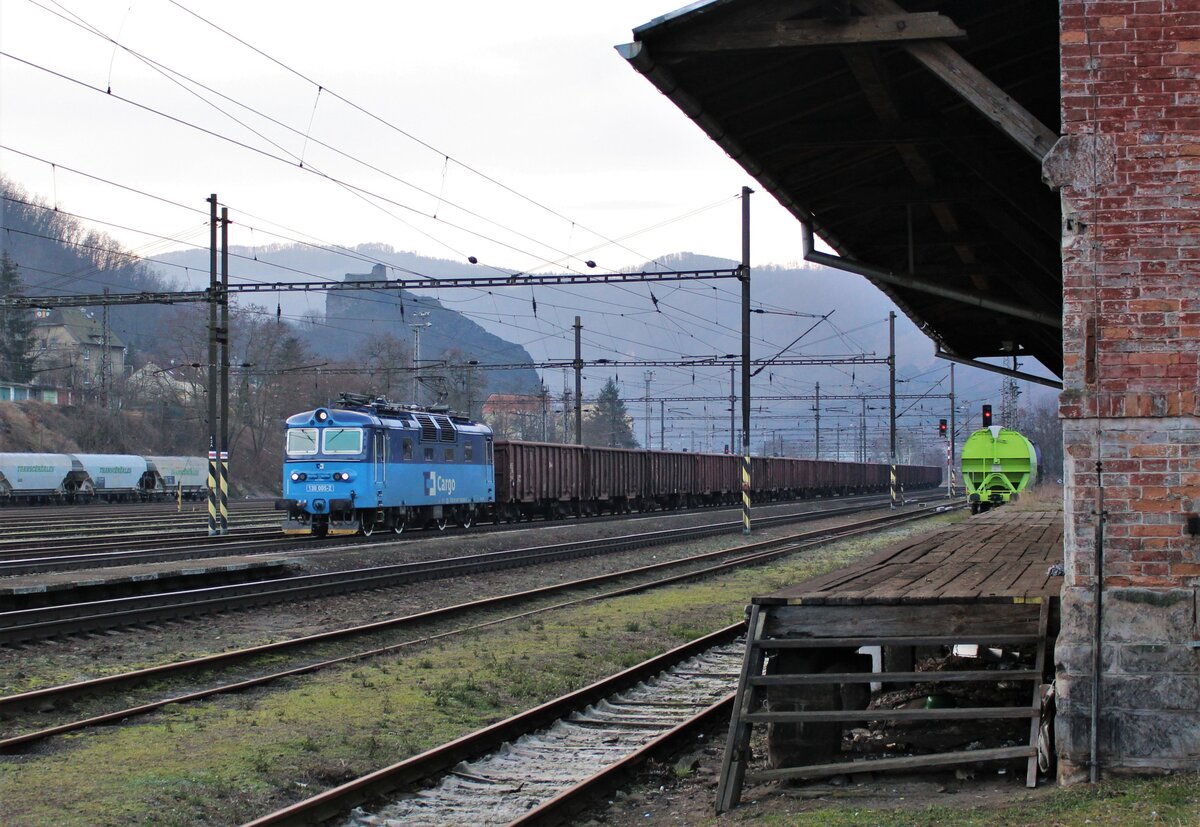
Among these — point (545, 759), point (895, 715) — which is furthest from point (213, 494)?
point (895, 715)

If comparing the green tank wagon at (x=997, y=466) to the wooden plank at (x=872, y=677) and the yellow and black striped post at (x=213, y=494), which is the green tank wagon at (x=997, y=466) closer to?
the yellow and black striped post at (x=213, y=494)

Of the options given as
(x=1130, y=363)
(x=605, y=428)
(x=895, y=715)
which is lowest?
(x=895, y=715)

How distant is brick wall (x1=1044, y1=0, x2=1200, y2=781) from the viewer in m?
6.40

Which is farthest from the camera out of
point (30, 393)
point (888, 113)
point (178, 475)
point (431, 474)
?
point (30, 393)

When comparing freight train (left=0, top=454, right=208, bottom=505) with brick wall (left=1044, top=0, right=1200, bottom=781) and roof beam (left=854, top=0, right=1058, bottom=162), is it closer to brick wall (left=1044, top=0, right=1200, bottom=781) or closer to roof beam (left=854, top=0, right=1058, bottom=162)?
roof beam (left=854, top=0, right=1058, bottom=162)

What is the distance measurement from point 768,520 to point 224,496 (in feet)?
55.8

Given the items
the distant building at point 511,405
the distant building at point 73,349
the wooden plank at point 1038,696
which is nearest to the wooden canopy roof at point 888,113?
the wooden plank at point 1038,696

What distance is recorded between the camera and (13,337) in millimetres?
78000

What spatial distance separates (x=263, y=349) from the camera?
235 feet

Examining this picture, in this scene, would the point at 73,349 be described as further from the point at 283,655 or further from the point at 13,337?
the point at 283,655

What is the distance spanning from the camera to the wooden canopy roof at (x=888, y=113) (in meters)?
7.04

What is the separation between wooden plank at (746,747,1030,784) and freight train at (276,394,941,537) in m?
20.6

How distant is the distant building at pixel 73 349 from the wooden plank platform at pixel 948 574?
238 feet

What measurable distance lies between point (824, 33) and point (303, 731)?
18.8 ft
